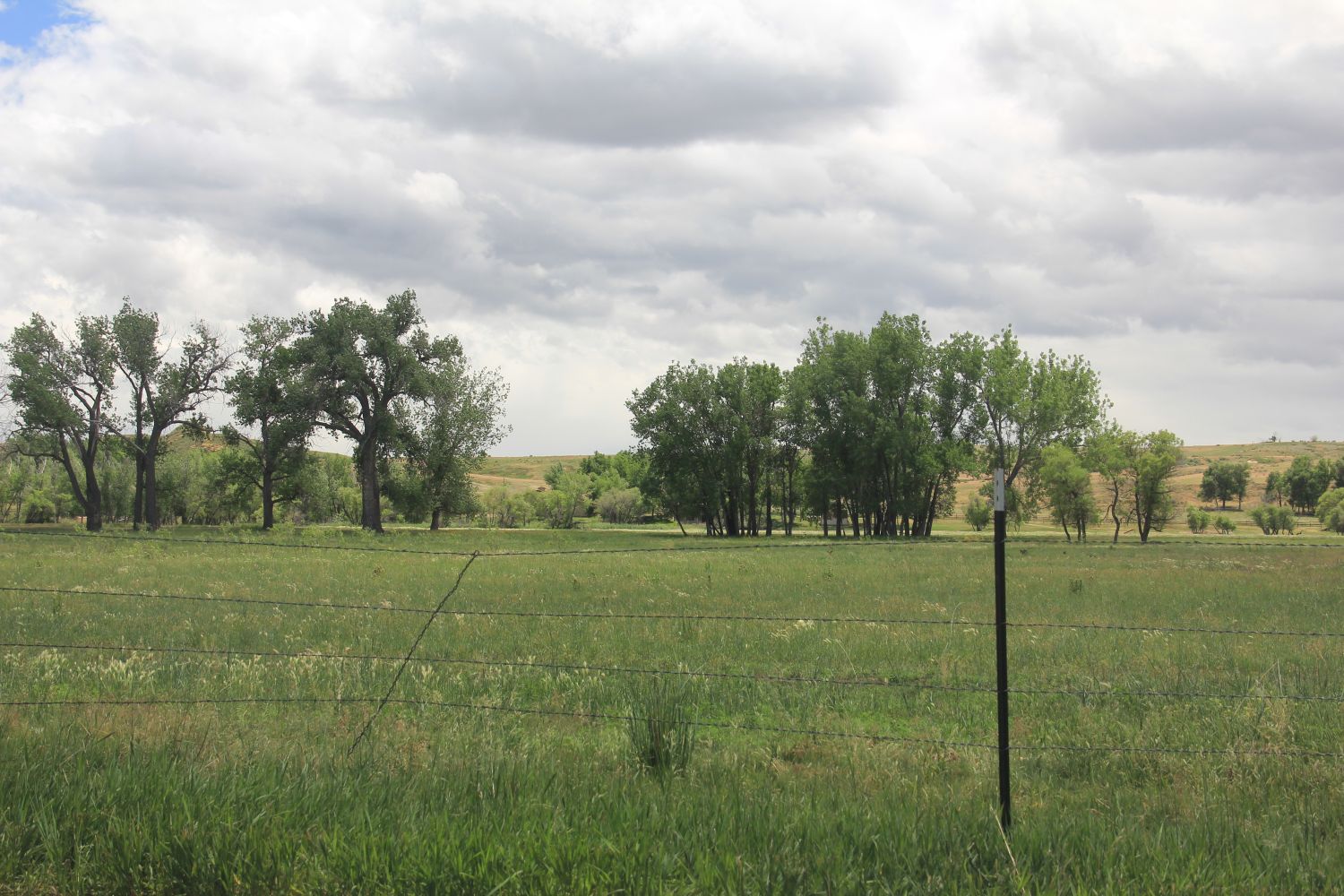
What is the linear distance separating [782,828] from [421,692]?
549 cm

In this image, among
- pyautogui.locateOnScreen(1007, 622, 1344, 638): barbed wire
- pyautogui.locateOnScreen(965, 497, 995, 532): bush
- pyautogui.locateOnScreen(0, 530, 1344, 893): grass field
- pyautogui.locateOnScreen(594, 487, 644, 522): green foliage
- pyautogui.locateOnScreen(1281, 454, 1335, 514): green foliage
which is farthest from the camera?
pyautogui.locateOnScreen(1281, 454, 1335, 514): green foliage

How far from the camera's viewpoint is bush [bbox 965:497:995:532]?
10729cm

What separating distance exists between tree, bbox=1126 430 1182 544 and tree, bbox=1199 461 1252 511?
386 feet

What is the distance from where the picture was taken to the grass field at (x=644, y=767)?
14.8 ft

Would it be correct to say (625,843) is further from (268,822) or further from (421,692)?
(421,692)

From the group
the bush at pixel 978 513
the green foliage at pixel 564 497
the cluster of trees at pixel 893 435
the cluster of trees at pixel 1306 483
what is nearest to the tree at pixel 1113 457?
the cluster of trees at pixel 893 435

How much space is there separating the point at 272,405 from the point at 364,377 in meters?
8.43

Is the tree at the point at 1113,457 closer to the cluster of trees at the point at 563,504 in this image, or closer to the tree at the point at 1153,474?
the tree at the point at 1153,474

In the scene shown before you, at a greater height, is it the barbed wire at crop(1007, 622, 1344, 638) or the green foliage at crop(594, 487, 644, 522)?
the barbed wire at crop(1007, 622, 1344, 638)

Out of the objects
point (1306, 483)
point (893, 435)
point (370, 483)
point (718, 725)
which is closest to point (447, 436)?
point (370, 483)

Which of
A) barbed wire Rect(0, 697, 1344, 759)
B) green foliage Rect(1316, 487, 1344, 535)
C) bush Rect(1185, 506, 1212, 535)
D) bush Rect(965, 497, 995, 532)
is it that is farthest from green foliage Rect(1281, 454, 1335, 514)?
barbed wire Rect(0, 697, 1344, 759)

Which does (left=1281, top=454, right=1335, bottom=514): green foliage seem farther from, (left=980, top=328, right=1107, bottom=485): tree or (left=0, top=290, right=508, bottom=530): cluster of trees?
(left=0, top=290, right=508, bottom=530): cluster of trees

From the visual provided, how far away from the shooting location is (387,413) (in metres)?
71.5

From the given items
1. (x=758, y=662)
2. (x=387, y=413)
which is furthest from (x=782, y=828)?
(x=387, y=413)
